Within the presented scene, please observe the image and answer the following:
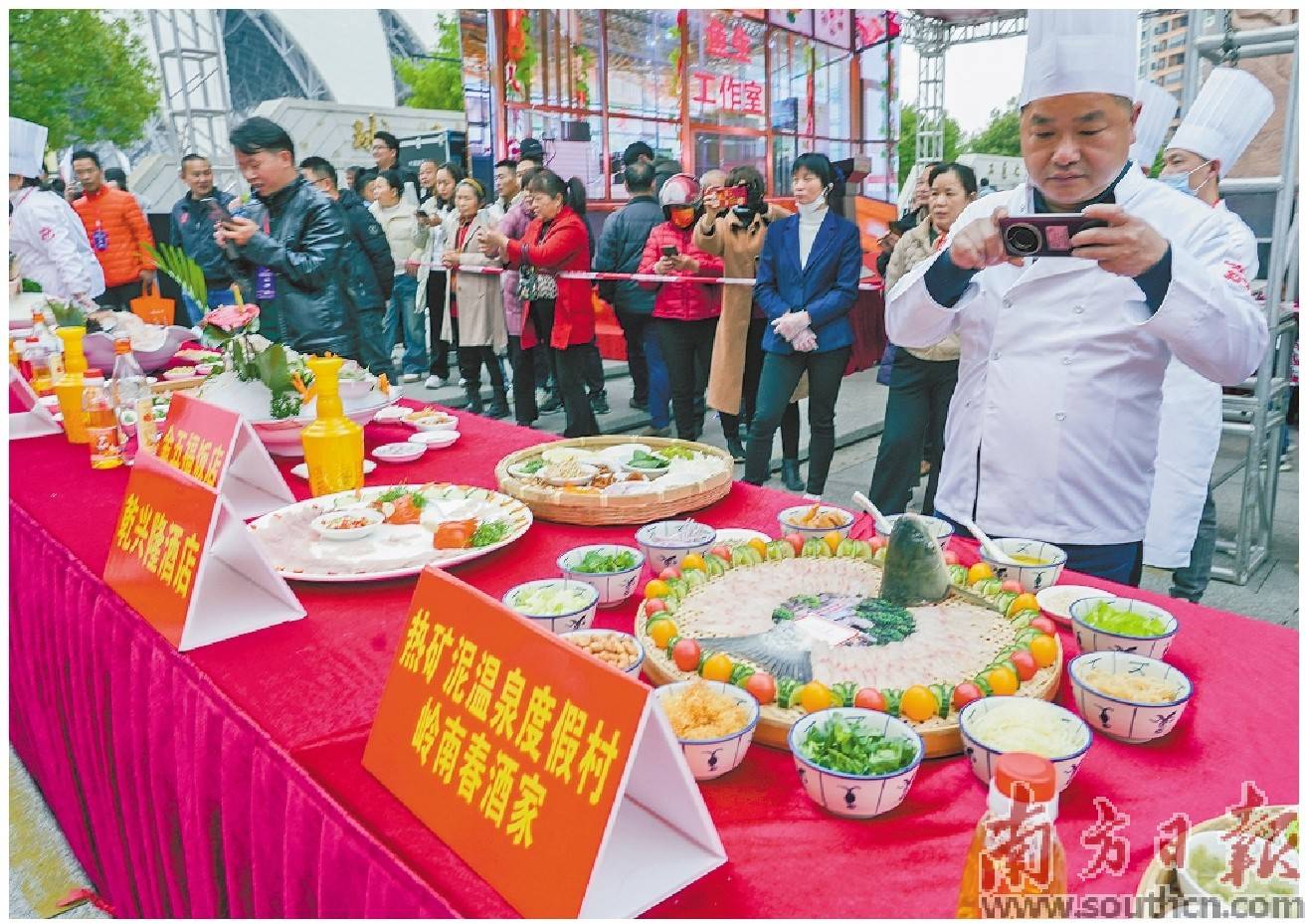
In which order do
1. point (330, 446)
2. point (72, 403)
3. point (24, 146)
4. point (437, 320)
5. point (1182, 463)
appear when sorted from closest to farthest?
point (330, 446) → point (72, 403) → point (1182, 463) → point (24, 146) → point (437, 320)

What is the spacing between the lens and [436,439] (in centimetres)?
223

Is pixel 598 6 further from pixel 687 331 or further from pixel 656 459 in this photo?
pixel 656 459

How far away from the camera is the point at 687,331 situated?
195 inches

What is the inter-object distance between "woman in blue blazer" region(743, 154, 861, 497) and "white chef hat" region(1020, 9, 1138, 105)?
225cm

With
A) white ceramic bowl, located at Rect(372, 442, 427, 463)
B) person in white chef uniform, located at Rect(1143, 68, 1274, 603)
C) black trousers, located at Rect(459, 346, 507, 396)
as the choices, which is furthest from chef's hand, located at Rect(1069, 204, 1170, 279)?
black trousers, located at Rect(459, 346, 507, 396)

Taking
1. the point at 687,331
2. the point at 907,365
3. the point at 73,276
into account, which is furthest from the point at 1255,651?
the point at 73,276

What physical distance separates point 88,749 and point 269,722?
0.80 meters

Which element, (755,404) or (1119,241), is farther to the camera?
(755,404)

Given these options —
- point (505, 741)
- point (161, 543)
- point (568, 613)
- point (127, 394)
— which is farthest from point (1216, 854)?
point (127, 394)

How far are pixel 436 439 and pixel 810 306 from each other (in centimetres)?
211

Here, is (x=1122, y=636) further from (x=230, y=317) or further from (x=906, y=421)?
(x=906, y=421)

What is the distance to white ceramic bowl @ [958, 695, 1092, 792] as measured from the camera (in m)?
0.87

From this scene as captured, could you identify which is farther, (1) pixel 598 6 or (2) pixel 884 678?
(1) pixel 598 6

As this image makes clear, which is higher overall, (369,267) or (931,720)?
(369,267)
